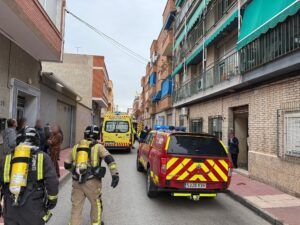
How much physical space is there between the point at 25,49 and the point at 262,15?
805 centimetres

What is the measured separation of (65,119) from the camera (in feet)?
64.6

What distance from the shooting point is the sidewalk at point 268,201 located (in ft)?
19.9

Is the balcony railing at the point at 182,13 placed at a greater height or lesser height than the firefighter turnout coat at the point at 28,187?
greater

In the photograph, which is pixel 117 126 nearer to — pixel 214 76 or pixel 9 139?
pixel 214 76

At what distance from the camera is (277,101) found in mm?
9266

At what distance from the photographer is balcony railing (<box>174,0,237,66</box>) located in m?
15.0

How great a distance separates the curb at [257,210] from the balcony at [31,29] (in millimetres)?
7101

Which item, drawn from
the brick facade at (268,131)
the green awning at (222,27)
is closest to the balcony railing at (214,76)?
the brick facade at (268,131)

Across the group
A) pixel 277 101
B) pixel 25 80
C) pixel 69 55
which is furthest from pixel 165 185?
pixel 69 55

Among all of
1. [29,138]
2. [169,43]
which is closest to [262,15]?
[29,138]

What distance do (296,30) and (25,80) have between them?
353 inches

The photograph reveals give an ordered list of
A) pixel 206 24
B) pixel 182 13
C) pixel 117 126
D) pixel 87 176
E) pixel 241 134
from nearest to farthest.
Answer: pixel 87 176, pixel 241 134, pixel 206 24, pixel 117 126, pixel 182 13

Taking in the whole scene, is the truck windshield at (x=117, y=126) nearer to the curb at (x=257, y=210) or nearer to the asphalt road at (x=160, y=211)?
the asphalt road at (x=160, y=211)

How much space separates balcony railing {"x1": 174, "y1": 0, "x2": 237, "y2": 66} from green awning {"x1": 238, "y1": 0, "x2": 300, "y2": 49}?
2.31m
